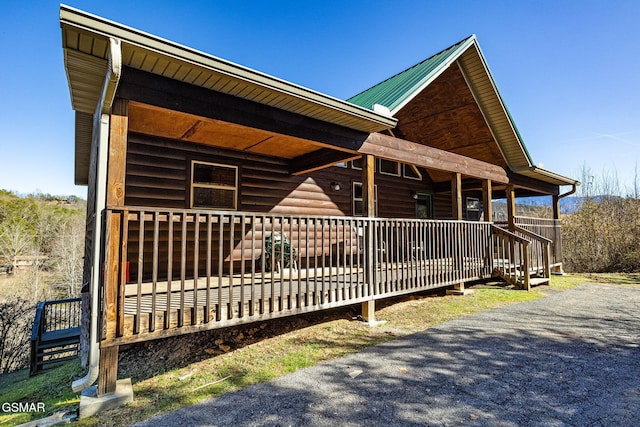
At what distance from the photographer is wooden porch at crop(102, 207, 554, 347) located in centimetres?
296

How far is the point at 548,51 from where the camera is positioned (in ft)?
31.9

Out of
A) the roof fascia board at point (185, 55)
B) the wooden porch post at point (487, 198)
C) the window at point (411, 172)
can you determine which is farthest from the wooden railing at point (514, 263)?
the roof fascia board at point (185, 55)

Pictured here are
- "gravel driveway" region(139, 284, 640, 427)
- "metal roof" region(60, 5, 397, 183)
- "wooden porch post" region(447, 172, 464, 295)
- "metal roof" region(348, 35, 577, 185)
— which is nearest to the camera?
"gravel driveway" region(139, 284, 640, 427)

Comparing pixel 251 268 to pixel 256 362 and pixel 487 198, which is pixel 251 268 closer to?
pixel 256 362

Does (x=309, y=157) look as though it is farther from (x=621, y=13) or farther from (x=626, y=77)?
(x=626, y=77)

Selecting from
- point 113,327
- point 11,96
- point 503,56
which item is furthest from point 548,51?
point 11,96

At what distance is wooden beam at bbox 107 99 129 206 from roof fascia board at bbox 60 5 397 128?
0.66m

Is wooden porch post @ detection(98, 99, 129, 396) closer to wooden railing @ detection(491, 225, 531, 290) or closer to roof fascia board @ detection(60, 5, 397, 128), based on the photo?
roof fascia board @ detection(60, 5, 397, 128)

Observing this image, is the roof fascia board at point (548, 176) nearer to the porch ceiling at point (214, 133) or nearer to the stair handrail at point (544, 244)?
the stair handrail at point (544, 244)

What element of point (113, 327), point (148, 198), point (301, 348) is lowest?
point (301, 348)

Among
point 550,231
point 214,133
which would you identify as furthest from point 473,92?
point 214,133

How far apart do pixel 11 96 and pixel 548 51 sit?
898 inches

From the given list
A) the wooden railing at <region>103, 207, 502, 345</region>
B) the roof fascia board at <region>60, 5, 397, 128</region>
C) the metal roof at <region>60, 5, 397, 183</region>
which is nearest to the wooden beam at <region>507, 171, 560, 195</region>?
the wooden railing at <region>103, 207, 502, 345</region>

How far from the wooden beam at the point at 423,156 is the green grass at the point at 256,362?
2981mm
